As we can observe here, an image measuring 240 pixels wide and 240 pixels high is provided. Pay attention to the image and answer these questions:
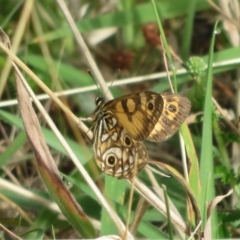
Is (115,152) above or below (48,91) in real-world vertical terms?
below

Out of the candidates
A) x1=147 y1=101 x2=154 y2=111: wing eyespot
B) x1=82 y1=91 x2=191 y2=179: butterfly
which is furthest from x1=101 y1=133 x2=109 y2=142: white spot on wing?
x1=147 y1=101 x2=154 y2=111: wing eyespot

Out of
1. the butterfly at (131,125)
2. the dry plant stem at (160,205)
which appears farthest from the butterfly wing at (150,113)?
the dry plant stem at (160,205)

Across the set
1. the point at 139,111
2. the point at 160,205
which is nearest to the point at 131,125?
the point at 139,111

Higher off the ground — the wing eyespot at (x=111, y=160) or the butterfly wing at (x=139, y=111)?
the butterfly wing at (x=139, y=111)

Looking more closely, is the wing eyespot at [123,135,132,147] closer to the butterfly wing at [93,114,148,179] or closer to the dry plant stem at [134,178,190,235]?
the butterfly wing at [93,114,148,179]

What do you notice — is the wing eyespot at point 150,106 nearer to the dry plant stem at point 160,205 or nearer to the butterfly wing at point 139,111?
the butterfly wing at point 139,111

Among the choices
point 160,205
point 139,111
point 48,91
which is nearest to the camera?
point 48,91

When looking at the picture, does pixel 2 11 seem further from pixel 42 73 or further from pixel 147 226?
pixel 147 226

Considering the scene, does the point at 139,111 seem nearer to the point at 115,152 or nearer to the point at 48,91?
the point at 115,152
